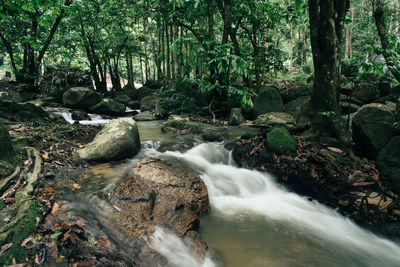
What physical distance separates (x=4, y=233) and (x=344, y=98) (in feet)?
40.1

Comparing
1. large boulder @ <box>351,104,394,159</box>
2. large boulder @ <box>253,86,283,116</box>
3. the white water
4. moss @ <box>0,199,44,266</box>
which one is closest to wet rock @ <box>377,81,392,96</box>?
large boulder @ <box>253,86,283,116</box>

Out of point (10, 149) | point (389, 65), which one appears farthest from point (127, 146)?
point (389, 65)

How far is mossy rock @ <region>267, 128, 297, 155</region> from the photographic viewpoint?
4.86 m

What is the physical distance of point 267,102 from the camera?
10.8 metres

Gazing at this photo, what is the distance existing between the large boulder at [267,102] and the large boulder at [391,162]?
276 inches

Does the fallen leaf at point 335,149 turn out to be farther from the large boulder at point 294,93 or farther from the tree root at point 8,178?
the large boulder at point 294,93

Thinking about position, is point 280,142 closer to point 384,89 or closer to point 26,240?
point 26,240

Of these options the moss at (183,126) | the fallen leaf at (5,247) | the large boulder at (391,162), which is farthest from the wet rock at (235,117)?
the fallen leaf at (5,247)

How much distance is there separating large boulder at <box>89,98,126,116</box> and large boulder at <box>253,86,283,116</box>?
308 inches

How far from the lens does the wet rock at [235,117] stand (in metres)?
9.68

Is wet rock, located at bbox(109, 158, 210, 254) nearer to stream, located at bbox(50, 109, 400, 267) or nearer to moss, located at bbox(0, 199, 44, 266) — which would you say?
stream, located at bbox(50, 109, 400, 267)

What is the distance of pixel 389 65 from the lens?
3.71 metres

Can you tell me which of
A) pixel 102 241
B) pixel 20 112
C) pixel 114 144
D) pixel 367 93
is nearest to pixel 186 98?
pixel 20 112

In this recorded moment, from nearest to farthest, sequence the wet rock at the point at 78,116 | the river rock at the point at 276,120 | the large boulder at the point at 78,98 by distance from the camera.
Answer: the river rock at the point at 276,120 → the wet rock at the point at 78,116 → the large boulder at the point at 78,98
